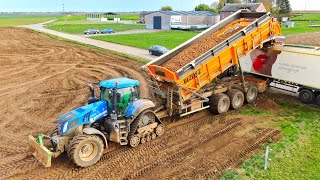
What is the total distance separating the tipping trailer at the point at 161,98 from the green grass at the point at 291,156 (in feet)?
10.00

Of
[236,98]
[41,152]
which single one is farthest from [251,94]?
[41,152]

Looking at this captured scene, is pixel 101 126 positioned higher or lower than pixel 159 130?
higher

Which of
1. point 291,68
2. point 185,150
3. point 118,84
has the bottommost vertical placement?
point 185,150

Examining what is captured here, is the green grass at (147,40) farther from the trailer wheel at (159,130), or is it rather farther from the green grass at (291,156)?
the trailer wheel at (159,130)

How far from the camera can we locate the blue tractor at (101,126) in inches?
376

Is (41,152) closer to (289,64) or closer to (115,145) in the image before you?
(115,145)

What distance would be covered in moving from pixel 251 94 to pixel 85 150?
31.1 ft

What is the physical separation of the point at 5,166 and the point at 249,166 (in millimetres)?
7975

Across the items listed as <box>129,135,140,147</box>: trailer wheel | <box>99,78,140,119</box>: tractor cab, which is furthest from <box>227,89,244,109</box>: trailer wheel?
<box>99,78,140,119</box>: tractor cab

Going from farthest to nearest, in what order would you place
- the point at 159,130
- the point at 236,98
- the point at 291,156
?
the point at 236,98
the point at 159,130
the point at 291,156

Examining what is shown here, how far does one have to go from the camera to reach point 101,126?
10773 millimetres

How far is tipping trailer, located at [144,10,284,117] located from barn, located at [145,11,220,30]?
47.5m

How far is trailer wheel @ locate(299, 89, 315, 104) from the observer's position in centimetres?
1535

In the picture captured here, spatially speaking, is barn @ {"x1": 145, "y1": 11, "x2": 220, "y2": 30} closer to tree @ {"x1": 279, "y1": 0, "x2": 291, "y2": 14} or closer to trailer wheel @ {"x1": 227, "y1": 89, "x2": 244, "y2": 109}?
tree @ {"x1": 279, "y1": 0, "x2": 291, "y2": 14}
